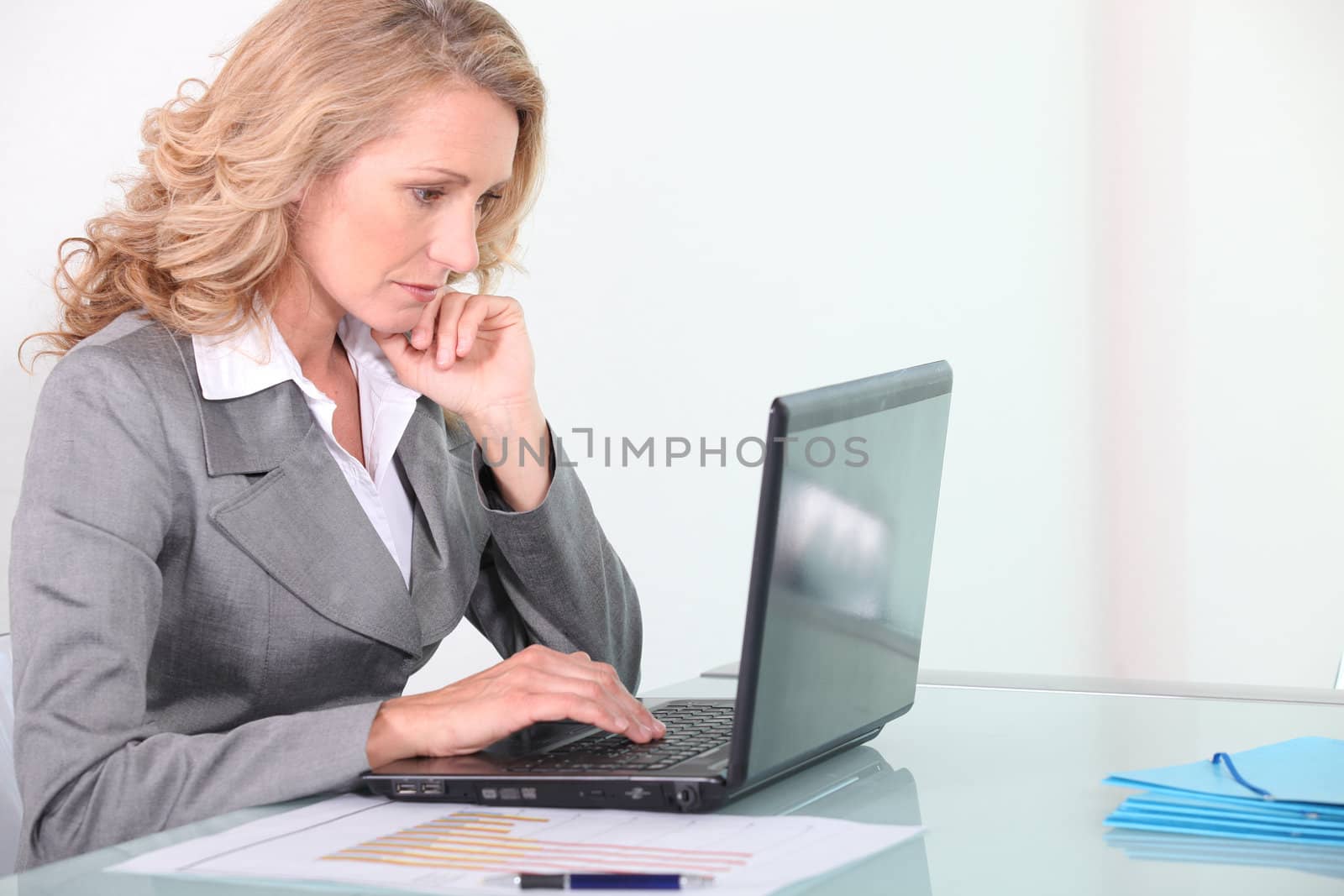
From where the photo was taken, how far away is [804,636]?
35.5 inches

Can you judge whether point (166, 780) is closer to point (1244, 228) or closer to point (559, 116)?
point (559, 116)

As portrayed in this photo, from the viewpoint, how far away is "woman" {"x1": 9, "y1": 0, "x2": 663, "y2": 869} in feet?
3.34

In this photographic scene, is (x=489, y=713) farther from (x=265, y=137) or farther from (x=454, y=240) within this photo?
(x=265, y=137)

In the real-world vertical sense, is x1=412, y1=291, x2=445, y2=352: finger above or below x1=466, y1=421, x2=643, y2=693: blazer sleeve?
above

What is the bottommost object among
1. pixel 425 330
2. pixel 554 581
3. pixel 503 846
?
pixel 503 846

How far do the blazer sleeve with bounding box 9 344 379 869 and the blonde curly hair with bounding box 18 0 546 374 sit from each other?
0.67 ft

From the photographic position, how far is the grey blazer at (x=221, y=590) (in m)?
0.99

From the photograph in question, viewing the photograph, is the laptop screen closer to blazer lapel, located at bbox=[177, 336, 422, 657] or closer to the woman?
the woman

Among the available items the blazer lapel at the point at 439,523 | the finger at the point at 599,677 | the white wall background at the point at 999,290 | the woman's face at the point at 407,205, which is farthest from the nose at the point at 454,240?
the white wall background at the point at 999,290

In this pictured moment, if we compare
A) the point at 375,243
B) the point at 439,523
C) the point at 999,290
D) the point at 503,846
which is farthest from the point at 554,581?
the point at 999,290

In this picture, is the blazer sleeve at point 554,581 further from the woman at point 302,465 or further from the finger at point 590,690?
the finger at point 590,690

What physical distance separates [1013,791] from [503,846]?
14.7 inches

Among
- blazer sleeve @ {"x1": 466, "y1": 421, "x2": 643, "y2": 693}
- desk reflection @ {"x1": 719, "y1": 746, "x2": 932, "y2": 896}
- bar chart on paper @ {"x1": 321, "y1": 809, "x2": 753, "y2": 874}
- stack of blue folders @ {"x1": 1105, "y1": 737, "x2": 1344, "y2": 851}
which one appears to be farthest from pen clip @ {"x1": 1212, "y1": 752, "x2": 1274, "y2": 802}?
blazer sleeve @ {"x1": 466, "y1": 421, "x2": 643, "y2": 693}

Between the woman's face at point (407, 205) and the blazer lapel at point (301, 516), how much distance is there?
133 millimetres
